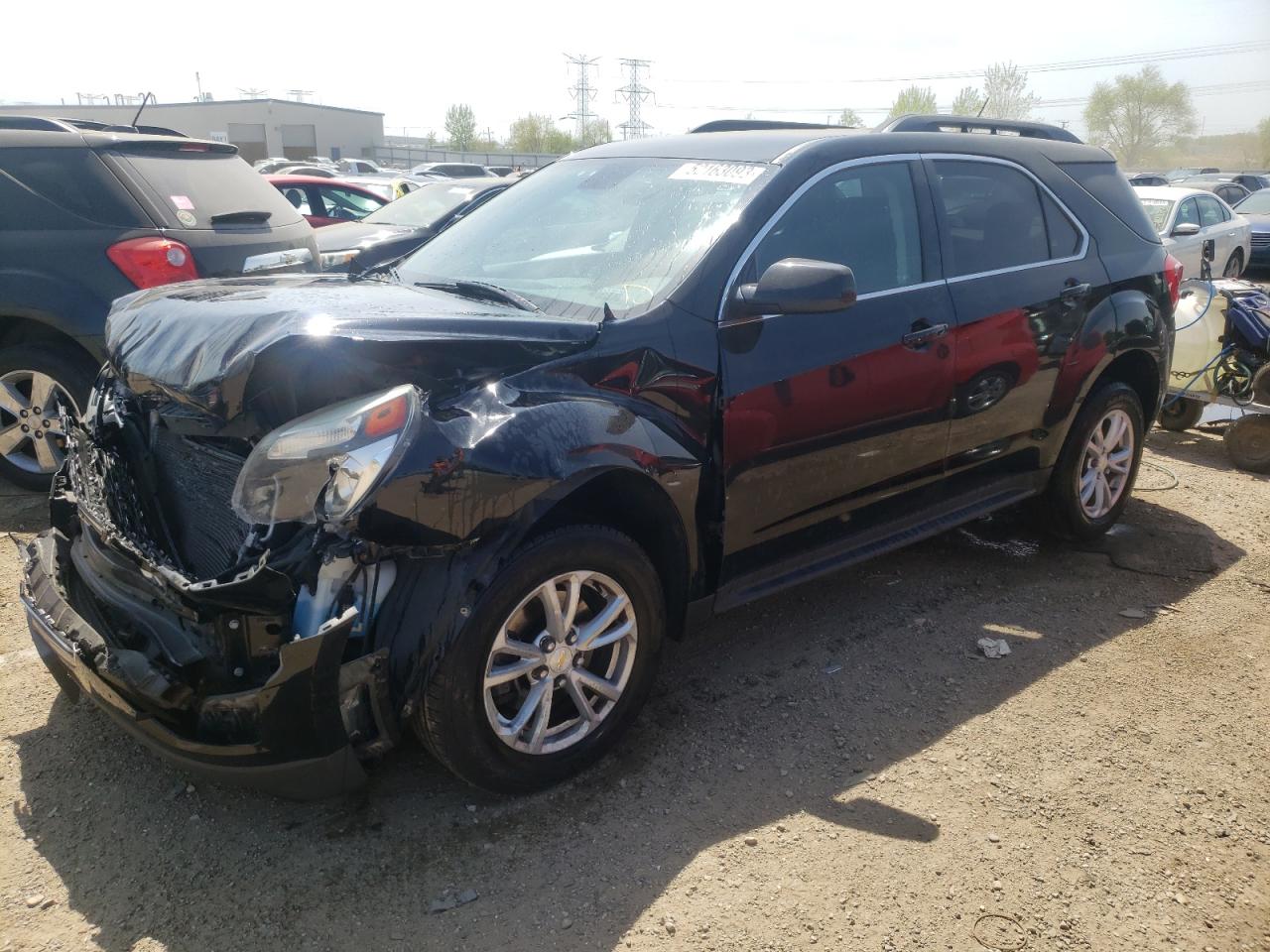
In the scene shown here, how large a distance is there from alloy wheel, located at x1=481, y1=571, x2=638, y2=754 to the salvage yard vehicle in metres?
2.22

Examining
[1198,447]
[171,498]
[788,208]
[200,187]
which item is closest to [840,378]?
[788,208]

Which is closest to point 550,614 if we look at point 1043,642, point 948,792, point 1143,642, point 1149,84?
point 948,792

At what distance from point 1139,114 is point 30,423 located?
326ft

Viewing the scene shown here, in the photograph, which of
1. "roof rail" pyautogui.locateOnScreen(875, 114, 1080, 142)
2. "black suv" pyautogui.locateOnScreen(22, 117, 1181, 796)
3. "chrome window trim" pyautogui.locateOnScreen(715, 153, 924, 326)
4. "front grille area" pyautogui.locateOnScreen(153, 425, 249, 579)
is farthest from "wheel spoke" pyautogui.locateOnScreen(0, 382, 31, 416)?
"roof rail" pyautogui.locateOnScreen(875, 114, 1080, 142)

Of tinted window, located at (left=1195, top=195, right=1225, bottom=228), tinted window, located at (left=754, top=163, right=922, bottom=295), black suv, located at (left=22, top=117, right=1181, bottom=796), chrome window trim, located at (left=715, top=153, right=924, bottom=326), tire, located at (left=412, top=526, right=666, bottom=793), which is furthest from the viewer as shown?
tinted window, located at (left=1195, top=195, right=1225, bottom=228)

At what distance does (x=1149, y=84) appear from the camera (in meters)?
84.2

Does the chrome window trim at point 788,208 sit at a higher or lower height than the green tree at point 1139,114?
lower

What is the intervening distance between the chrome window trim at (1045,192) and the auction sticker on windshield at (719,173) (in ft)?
2.92

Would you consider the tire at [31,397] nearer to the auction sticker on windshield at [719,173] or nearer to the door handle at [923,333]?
the auction sticker on windshield at [719,173]

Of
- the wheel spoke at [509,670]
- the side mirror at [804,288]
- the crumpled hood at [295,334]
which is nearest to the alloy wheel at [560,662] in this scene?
the wheel spoke at [509,670]

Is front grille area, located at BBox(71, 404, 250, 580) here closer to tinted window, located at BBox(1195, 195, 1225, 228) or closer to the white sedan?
the white sedan

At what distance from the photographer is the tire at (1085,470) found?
4.52 meters

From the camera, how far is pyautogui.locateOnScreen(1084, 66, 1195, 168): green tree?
276 feet

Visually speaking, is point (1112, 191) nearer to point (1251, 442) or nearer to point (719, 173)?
point (719, 173)
